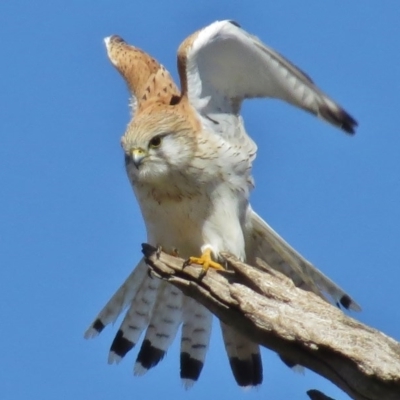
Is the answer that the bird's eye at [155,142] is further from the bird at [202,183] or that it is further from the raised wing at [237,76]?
the raised wing at [237,76]

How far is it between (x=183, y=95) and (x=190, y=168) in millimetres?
455

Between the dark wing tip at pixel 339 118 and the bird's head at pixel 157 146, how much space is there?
2.34 ft

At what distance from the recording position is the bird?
609 centimetres

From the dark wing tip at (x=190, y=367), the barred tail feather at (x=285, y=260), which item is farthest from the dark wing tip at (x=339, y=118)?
the dark wing tip at (x=190, y=367)

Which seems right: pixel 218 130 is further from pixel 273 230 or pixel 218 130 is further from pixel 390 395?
pixel 390 395

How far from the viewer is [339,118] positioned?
6078 mm

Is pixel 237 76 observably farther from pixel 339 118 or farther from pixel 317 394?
pixel 317 394

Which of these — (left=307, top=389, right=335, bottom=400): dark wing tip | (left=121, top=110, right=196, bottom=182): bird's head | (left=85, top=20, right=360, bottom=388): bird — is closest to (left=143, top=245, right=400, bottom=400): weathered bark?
(left=307, top=389, right=335, bottom=400): dark wing tip

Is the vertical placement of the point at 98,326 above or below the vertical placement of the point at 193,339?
below

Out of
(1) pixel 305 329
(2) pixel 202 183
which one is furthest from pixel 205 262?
(1) pixel 305 329

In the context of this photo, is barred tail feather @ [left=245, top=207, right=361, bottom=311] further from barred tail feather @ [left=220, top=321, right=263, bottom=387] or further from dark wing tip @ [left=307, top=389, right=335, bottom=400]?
dark wing tip @ [left=307, top=389, right=335, bottom=400]

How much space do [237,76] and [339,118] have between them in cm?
63

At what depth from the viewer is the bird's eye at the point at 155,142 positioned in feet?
20.1

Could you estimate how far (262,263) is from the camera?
635cm
